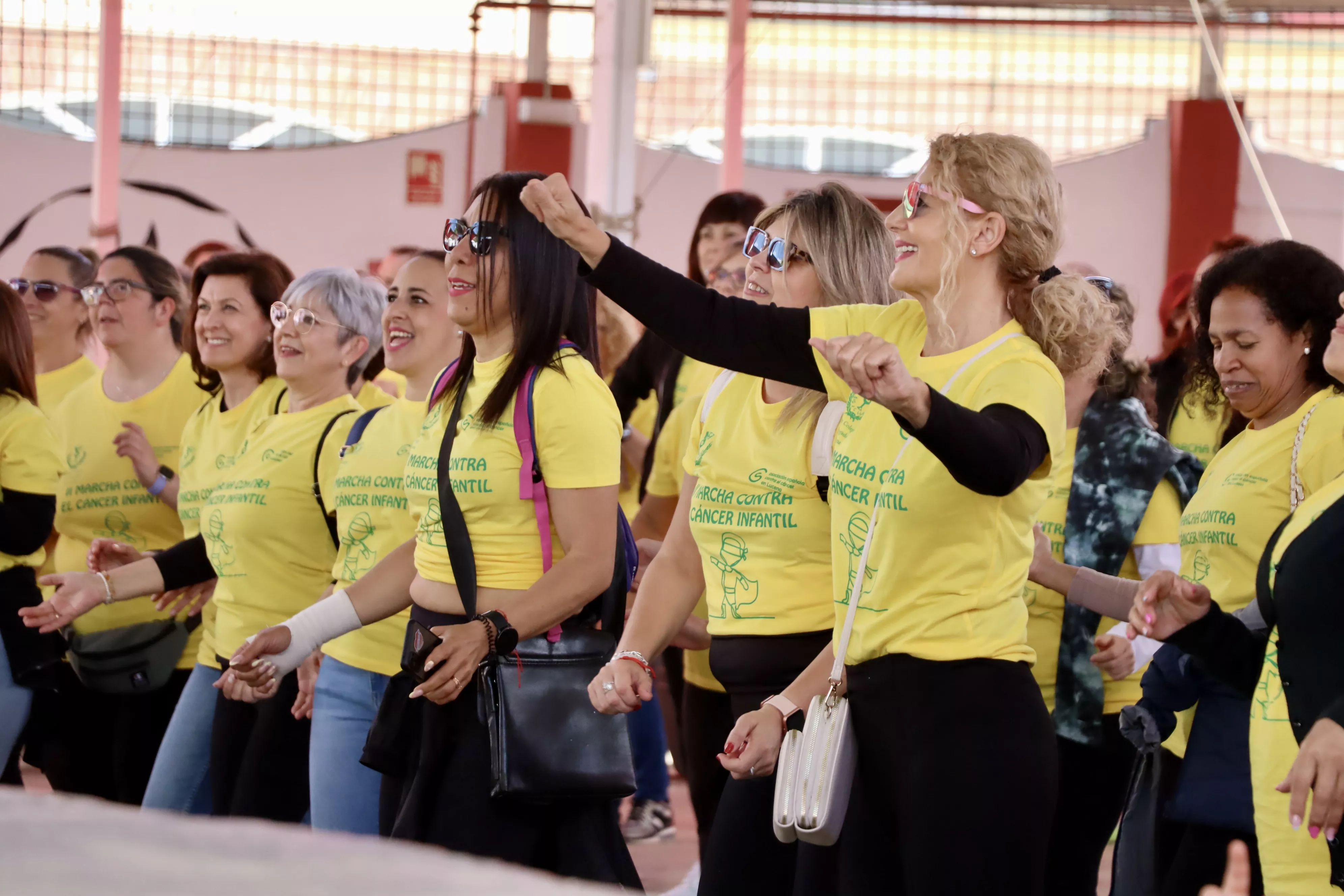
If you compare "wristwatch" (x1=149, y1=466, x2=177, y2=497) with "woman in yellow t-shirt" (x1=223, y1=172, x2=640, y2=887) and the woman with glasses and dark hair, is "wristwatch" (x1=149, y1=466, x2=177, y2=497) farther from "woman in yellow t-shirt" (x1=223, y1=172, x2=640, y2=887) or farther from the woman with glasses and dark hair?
"woman in yellow t-shirt" (x1=223, y1=172, x2=640, y2=887)

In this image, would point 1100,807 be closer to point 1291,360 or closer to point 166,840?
point 1291,360

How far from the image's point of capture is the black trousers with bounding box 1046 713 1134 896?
314 cm

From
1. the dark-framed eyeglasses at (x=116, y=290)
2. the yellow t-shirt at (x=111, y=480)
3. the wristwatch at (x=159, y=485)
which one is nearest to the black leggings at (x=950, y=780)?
the yellow t-shirt at (x=111, y=480)

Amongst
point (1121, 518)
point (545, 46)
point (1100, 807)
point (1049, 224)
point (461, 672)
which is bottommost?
point (1100, 807)

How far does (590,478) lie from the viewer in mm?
2756

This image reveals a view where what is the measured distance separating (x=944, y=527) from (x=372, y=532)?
1648 millimetres

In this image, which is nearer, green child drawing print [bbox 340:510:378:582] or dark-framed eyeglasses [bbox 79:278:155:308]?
green child drawing print [bbox 340:510:378:582]

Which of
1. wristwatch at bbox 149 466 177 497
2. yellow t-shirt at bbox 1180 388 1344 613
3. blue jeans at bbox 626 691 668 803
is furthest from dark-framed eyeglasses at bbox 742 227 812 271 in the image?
blue jeans at bbox 626 691 668 803

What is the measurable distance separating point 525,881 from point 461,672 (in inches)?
71.5

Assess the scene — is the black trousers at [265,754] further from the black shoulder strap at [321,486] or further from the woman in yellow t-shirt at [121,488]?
the woman in yellow t-shirt at [121,488]

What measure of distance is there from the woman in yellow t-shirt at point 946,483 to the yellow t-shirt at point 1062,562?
1.02m

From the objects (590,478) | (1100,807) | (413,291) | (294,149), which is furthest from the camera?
(294,149)

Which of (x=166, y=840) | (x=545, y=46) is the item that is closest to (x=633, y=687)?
(x=166, y=840)

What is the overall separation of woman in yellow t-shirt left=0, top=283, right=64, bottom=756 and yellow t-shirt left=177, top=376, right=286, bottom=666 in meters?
0.33
